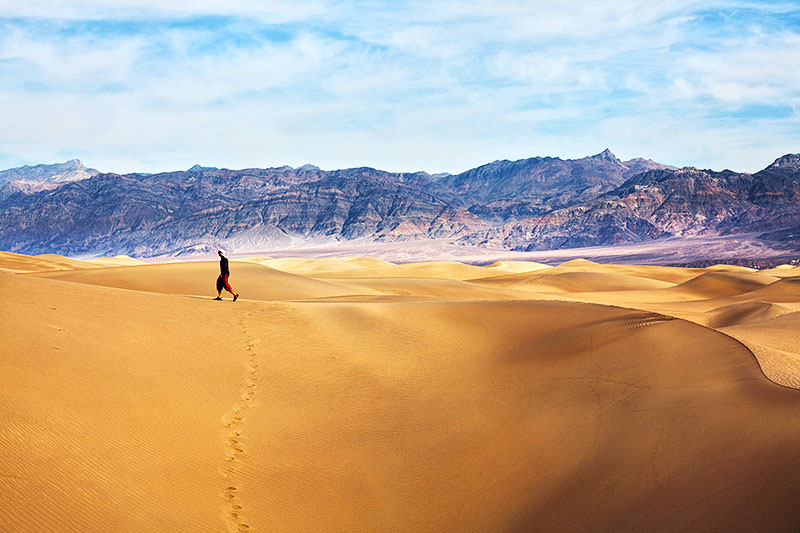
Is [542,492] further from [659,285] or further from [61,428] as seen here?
[659,285]

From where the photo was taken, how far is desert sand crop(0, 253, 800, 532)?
5.30 metres

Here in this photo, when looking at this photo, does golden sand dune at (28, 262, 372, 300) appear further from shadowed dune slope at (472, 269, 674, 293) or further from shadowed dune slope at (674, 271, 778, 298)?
shadowed dune slope at (674, 271, 778, 298)

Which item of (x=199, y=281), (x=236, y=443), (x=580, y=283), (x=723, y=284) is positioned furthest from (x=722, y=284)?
(x=236, y=443)

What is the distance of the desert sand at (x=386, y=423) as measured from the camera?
530 centimetres

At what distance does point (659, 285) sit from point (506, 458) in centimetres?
4103

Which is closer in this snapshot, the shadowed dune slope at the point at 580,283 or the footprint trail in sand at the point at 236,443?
the footprint trail in sand at the point at 236,443

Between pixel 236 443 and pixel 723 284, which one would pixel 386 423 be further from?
pixel 723 284

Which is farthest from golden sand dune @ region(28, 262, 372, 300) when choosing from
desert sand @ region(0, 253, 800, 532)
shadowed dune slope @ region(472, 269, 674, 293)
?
shadowed dune slope @ region(472, 269, 674, 293)

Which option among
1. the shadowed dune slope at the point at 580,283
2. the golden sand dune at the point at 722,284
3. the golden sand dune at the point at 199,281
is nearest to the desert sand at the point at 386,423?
the golden sand dune at the point at 199,281

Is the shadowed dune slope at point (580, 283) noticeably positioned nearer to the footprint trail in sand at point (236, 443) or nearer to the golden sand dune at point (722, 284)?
the golden sand dune at point (722, 284)

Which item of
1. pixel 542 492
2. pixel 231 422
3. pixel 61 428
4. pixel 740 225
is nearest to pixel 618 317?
pixel 542 492

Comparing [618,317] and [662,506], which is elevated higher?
[618,317]

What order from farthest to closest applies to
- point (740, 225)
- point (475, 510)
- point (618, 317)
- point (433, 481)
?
point (740, 225) → point (618, 317) → point (433, 481) → point (475, 510)

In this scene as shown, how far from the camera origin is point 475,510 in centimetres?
610
